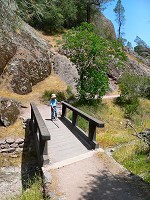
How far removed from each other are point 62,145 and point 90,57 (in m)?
9.07

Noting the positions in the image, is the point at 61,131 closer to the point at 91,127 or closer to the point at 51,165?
the point at 91,127

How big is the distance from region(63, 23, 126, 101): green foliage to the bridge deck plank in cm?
589

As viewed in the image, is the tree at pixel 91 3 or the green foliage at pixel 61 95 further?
the tree at pixel 91 3

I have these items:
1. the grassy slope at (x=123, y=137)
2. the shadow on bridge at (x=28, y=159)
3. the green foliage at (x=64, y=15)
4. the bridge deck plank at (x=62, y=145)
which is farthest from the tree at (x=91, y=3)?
the bridge deck plank at (x=62, y=145)

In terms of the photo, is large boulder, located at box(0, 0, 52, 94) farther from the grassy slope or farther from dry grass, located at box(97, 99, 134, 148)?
dry grass, located at box(97, 99, 134, 148)

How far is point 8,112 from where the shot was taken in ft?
43.4

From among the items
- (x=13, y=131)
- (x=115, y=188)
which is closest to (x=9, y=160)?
(x=13, y=131)

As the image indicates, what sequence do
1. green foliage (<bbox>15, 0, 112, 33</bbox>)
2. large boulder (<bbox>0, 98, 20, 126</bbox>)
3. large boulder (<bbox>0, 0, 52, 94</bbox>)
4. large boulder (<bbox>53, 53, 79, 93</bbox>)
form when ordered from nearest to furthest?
large boulder (<bbox>0, 98, 20, 126</bbox>), large boulder (<bbox>0, 0, 52, 94</bbox>), large boulder (<bbox>53, 53, 79, 93</bbox>), green foliage (<bbox>15, 0, 112, 33</bbox>)

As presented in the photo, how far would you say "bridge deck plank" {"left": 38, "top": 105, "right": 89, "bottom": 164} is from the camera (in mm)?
7883

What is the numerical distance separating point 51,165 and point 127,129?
9096 mm

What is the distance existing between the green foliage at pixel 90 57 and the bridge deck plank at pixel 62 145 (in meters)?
5.89

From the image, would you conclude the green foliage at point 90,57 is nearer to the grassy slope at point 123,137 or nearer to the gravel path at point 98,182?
the grassy slope at point 123,137

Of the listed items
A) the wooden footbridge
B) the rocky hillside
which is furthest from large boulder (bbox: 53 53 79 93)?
the wooden footbridge

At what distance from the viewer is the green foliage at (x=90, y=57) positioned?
1612cm
